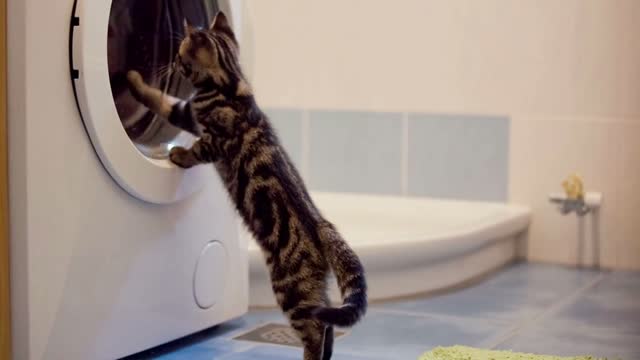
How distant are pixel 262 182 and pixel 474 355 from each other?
0.44m

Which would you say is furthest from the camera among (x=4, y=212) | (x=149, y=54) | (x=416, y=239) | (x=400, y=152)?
(x=400, y=152)

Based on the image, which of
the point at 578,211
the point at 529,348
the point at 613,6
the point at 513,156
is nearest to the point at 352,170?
the point at 513,156

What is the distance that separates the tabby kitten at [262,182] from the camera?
1.56 metres

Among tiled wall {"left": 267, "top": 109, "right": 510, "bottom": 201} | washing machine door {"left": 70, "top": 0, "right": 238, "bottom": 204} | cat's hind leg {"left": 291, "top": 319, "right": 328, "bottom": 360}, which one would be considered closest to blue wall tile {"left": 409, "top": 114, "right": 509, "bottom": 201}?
tiled wall {"left": 267, "top": 109, "right": 510, "bottom": 201}

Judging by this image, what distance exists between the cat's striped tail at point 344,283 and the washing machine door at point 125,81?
28cm

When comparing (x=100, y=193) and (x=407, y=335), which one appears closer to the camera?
(x=100, y=193)

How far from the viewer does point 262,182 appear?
1599 millimetres

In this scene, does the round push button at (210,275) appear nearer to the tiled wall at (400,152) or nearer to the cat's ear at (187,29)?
the cat's ear at (187,29)

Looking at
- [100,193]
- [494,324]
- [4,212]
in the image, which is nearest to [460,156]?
[494,324]

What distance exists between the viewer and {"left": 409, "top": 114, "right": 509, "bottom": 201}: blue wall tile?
9.07ft

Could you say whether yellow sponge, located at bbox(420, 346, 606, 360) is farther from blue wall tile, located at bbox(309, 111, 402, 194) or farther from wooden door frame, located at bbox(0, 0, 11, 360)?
blue wall tile, located at bbox(309, 111, 402, 194)

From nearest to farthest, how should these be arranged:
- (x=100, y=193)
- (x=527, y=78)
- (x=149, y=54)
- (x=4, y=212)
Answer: (x=4, y=212) → (x=100, y=193) → (x=149, y=54) → (x=527, y=78)

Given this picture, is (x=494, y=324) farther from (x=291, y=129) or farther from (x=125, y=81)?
(x=291, y=129)

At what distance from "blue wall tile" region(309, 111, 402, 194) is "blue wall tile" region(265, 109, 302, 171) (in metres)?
0.04
